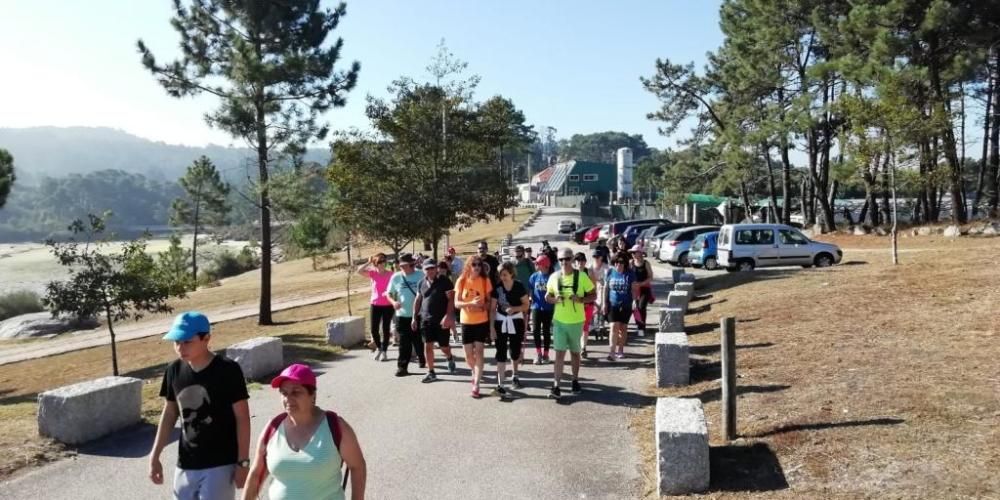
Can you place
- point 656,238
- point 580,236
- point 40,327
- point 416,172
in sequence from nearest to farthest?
point 416,172
point 656,238
point 40,327
point 580,236

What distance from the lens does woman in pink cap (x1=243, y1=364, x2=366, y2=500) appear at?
3.39 meters

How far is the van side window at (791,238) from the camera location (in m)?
22.3

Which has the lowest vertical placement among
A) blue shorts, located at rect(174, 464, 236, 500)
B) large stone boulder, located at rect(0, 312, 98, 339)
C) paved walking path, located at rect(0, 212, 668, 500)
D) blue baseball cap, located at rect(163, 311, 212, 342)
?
large stone boulder, located at rect(0, 312, 98, 339)

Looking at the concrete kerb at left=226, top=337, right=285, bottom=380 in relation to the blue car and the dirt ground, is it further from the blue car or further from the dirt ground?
the blue car

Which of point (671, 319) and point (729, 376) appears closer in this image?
point (729, 376)

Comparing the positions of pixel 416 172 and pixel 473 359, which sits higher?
pixel 416 172

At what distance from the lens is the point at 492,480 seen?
19.4 ft

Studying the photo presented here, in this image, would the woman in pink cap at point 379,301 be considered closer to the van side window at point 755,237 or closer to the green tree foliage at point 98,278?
the green tree foliage at point 98,278

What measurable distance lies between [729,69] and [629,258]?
29062 millimetres

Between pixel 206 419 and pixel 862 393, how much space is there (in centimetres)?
567

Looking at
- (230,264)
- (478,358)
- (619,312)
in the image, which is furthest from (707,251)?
(230,264)

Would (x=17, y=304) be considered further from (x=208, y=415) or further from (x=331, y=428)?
(x=331, y=428)

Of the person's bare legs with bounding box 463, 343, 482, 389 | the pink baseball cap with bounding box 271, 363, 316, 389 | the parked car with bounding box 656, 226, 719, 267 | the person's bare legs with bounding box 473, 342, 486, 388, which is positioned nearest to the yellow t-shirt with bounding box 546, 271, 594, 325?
the person's bare legs with bounding box 473, 342, 486, 388

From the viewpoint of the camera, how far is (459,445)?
22.4 ft
